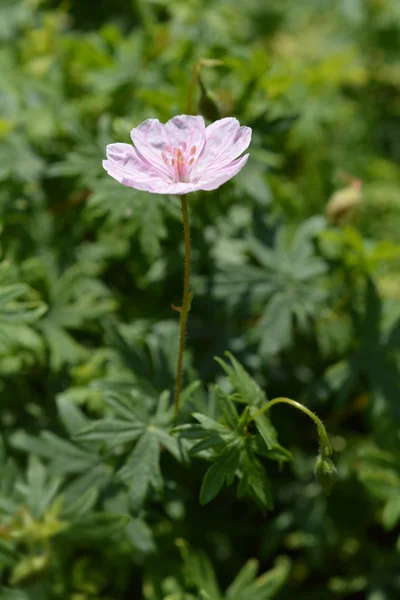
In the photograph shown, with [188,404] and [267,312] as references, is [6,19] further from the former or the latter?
[188,404]

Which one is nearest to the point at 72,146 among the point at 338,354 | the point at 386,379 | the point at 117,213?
the point at 117,213

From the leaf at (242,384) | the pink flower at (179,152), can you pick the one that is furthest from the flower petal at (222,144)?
the leaf at (242,384)

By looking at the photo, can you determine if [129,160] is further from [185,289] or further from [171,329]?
[171,329]

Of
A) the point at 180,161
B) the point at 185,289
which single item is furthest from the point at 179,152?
the point at 185,289

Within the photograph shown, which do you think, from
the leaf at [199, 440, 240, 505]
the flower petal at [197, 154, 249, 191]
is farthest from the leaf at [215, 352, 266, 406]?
the flower petal at [197, 154, 249, 191]

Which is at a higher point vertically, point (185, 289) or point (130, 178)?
point (130, 178)
